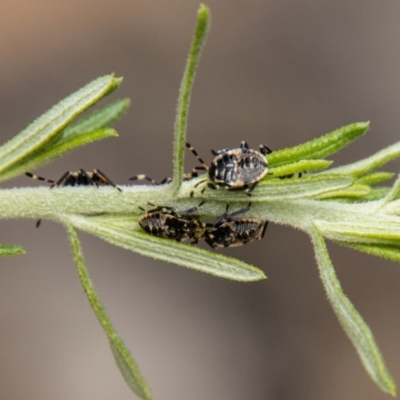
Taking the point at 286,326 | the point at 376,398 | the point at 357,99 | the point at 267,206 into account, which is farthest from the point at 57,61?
the point at 376,398

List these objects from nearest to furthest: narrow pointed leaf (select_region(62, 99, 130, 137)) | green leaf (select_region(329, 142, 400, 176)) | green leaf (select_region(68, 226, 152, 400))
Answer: green leaf (select_region(68, 226, 152, 400))
green leaf (select_region(329, 142, 400, 176))
narrow pointed leaf (select_region(62, 99, 130, 137))

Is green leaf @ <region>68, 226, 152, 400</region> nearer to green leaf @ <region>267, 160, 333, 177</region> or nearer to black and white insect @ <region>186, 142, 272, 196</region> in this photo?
black and white insect @ <region>186, 142, 272, 196</region>

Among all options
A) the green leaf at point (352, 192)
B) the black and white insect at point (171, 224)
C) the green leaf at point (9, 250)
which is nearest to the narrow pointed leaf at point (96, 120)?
the black and white insect at point (171, 224)

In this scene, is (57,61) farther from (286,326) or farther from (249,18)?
(286,326)

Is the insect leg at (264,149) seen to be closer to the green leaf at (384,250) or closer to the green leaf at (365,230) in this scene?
the green leaf at (365,230)

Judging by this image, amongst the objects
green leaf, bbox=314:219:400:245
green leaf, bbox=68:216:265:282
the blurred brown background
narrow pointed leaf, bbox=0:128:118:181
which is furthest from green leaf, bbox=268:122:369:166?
the blurred brown background

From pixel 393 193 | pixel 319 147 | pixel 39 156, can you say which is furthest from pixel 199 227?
pixel 393 193

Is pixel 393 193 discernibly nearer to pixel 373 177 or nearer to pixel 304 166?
pixel 373 177
